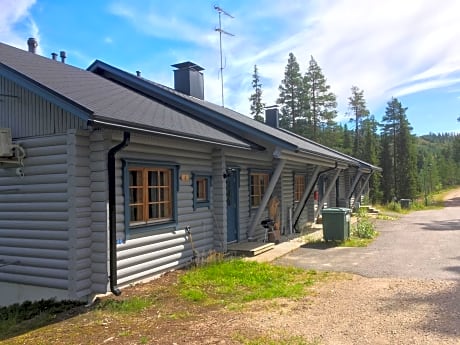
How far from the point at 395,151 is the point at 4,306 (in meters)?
45.6

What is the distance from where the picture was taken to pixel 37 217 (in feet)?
21.7

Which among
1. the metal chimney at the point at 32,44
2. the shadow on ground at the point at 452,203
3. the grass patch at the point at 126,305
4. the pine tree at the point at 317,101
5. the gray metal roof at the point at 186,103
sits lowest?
the shadow on ground at the point at 452,203

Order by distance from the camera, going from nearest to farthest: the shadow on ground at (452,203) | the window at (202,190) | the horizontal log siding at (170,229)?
the horizontal log siding at (170,229) → the window at (202,190) → the shadow on ground at (452,203)

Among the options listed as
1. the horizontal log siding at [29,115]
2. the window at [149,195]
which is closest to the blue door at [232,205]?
the window at [149,195]

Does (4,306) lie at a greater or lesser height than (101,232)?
lesser

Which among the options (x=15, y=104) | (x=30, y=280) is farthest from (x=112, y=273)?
(x=15, y=104)

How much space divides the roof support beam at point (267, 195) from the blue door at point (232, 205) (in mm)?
479

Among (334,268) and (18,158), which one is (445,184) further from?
(18,158)

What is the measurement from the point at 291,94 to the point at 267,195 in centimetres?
3464

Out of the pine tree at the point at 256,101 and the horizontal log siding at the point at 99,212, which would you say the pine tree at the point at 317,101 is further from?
the horizontal log siding at the point at 99,212

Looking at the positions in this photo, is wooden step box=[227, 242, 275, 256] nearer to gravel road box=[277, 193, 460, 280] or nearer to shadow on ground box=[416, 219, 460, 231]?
gravel road box=[277, 193, 460, 280]

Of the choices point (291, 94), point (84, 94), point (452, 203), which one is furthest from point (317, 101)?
point (84, 94)

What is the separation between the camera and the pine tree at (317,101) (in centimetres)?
4334

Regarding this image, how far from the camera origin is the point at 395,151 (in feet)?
151
